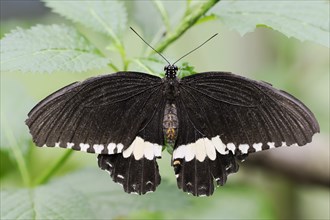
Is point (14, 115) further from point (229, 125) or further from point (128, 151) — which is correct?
point (229, 125)

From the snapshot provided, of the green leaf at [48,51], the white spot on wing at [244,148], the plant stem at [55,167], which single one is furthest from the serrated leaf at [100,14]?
the white spot on wing at [244,148]

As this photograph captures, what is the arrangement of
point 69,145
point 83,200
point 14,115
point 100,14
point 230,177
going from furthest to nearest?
point 230,177 → point 14,115 → point 100,14 → point 83,200 → point 69,145

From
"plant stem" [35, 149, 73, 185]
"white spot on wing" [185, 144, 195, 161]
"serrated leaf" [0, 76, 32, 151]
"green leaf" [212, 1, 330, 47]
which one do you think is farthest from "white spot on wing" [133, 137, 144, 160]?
"serrated leaf" [0, 76, 32, 151]

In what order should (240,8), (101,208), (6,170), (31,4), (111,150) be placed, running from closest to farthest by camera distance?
(111,150)
(240,8)
(101,208)
(6,170)
(31,4)

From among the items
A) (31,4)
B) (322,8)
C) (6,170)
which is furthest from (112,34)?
(31,4)

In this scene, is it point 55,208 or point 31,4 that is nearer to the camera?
point 55,208

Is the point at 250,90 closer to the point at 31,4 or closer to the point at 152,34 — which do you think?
the point at 152,34

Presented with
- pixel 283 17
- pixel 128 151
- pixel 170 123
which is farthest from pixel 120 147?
pixel 283 17
